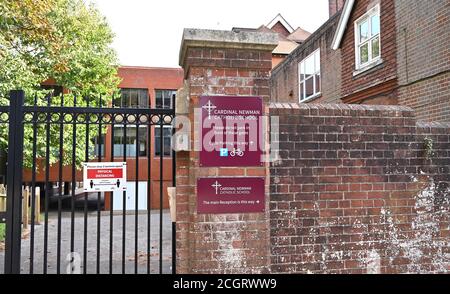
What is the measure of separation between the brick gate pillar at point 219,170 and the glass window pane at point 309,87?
473 inches

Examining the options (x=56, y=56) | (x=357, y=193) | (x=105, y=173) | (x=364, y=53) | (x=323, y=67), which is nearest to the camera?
(x=105, y=173)

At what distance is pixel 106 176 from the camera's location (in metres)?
3.87

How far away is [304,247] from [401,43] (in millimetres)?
6641

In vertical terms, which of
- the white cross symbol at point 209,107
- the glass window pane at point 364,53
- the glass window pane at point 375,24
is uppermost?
the glass window pane at point 375,24

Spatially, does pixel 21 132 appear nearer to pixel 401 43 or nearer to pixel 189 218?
pixel 189 218

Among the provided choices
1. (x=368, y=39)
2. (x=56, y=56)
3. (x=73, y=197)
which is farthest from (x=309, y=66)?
(x=73, y=197)

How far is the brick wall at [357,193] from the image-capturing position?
401 centimetres

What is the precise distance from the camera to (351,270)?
13.5 feet

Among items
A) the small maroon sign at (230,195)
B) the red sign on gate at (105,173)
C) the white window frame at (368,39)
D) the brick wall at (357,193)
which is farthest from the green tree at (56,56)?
the white window frame at (368,39)

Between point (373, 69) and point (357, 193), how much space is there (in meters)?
6.72

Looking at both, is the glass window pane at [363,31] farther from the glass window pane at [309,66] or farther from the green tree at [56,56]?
the green tree at [56,56]

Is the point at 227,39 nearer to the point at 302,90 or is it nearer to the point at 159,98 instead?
the point at 302,90

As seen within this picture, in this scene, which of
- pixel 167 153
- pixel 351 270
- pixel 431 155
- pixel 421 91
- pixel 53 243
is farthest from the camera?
pixel 167 153
